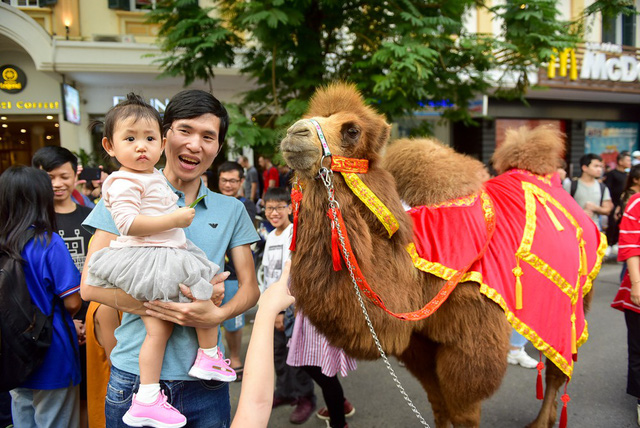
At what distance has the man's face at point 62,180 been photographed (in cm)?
305

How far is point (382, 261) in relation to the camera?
2086 mm

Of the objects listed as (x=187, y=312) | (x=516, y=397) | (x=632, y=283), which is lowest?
(x=516, y=397)

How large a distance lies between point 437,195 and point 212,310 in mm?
1492

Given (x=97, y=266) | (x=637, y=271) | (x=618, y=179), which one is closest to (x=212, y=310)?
(x=97, y=266)

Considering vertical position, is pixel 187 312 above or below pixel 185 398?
above

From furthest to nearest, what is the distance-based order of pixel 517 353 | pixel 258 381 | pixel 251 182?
pixel 251 182 < pixel 517 353 < pixel 258 381

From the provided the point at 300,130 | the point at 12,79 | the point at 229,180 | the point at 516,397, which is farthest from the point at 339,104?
the point at 12,79

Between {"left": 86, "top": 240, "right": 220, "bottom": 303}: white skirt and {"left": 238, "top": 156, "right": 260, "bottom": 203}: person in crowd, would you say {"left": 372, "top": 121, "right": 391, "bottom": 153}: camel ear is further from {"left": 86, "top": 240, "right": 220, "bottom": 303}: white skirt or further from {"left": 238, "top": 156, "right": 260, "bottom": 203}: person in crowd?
{"left": 238, "top": 156, "right": 260, "bottom": 203}: person in crowd

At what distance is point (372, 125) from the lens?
6.94 feet

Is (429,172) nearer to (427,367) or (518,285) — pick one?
(518,285)

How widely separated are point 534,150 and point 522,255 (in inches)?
38.7

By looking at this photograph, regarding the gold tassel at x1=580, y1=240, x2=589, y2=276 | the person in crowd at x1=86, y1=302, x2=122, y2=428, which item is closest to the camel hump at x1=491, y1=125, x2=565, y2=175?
the gold tassel at x1=580, y1=240, x2=589, y2=276

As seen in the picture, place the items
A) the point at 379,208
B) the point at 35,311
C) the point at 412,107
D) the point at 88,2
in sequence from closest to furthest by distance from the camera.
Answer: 1. the point at 379,208
2. the point at 35,311
3. the point at 412,107
4. the point at 88,2

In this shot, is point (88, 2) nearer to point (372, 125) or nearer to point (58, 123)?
point (58, 123)
